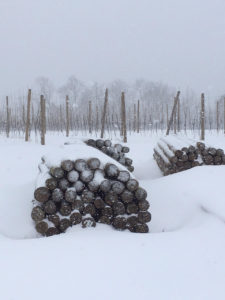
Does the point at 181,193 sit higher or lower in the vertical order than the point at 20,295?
higher

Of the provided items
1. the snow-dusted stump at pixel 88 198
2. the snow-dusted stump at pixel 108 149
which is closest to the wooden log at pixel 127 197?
the snow-dusted stump at pixel 88 198

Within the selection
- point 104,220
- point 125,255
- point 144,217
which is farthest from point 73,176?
point 125,255

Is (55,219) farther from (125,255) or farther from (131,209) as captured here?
(125,255)

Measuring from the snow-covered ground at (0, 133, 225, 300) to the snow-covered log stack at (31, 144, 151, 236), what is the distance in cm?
21

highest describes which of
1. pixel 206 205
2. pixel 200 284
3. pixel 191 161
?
pixel 191 161

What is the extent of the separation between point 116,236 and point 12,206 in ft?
6.15

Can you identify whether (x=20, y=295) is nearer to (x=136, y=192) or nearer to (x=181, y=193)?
(x=136, y=192)

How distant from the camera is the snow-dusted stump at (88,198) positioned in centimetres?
396

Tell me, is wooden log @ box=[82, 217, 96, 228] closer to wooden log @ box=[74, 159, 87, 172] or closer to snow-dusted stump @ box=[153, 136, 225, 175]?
wooden log @ box=[74, 159, 87, 172]

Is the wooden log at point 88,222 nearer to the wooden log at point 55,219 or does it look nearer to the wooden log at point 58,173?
the wooden log at point 55,219

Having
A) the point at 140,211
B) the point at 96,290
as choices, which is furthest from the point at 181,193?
the point at 96,290

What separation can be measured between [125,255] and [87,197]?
1.21 meters

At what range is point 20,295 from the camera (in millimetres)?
2406

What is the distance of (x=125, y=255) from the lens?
308cm
